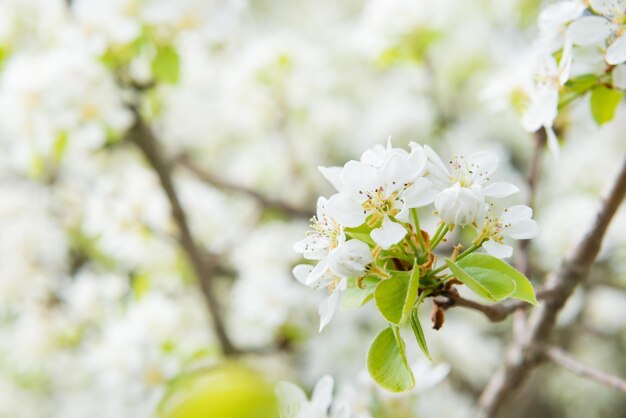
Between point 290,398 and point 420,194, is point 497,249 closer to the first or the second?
point 420,194

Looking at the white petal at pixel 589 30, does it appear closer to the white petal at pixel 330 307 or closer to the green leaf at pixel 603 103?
the green leaf at pixel 603 103

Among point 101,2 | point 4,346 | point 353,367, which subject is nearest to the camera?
point 101,2

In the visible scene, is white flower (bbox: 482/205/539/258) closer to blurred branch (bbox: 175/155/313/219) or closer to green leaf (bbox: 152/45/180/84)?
green leaf (bbox: 152/45/180/84)

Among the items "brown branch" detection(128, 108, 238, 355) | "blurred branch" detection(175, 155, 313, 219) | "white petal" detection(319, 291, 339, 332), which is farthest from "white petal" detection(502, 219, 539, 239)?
"blurred branch" detection(175, 155, 313, 219)

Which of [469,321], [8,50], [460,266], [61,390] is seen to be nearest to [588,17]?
[460,266]

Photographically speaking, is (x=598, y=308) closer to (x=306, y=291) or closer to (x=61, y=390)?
(x=306, y=291)

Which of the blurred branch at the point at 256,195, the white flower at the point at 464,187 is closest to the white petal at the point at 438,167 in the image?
the white flower at the point at 464,187
